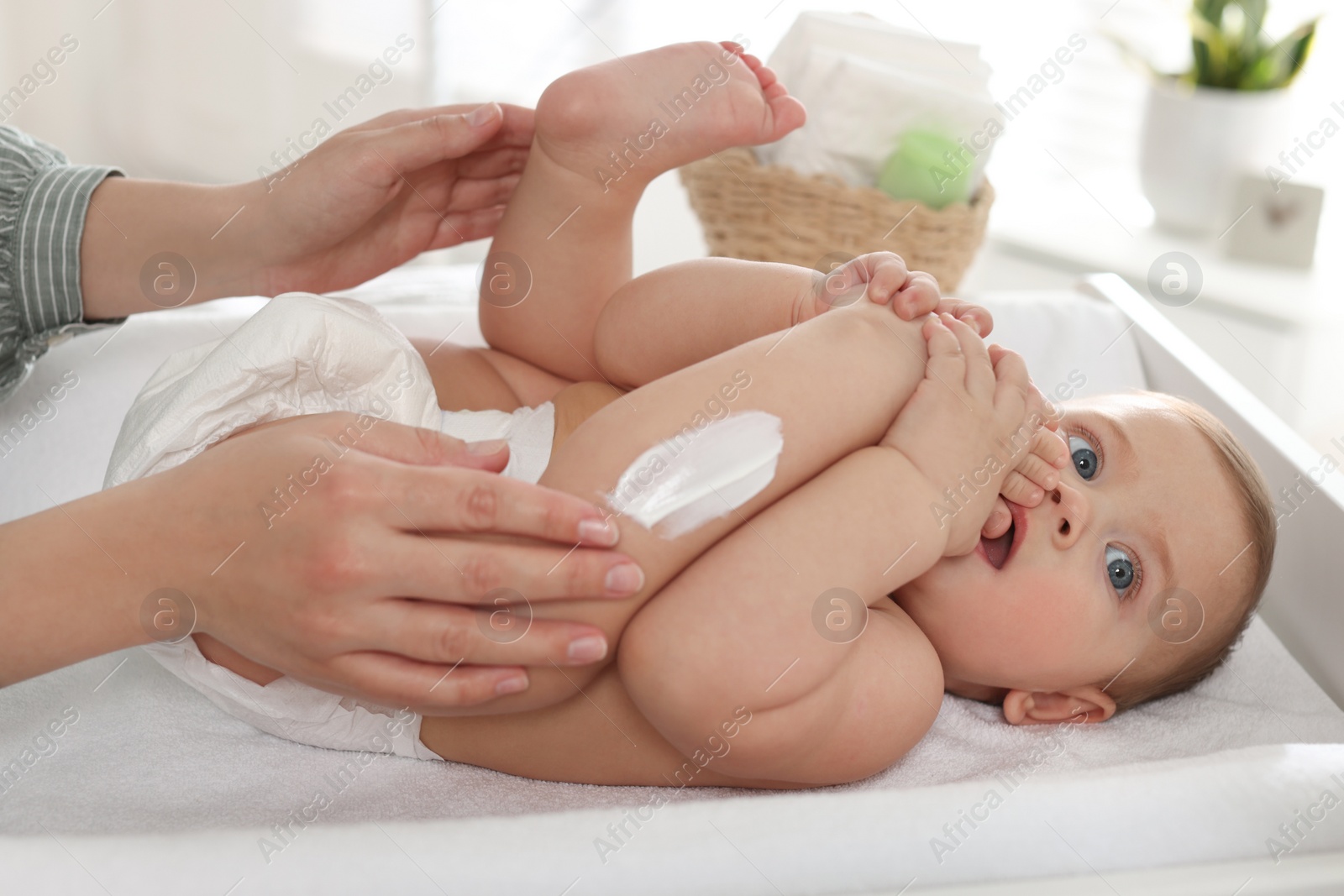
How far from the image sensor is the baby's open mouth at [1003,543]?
0.88 metres

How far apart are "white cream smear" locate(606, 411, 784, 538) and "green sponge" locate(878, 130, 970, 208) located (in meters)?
0.88

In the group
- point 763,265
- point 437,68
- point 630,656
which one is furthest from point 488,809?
point 437,68

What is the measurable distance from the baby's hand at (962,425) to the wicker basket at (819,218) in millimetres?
707

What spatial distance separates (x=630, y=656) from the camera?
28.6 inches

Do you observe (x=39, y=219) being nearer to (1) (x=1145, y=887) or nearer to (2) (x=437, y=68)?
(1) (x=1145, y=887)

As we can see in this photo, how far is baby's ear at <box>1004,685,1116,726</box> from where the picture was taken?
0.92 meters

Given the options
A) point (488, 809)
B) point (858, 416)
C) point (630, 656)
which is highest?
point (858, 416)

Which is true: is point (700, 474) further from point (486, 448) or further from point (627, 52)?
point (627, 52)

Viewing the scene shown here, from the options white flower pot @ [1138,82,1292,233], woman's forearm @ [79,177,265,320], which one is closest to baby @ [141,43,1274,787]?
woman's forearm @ [79,177,265,320]

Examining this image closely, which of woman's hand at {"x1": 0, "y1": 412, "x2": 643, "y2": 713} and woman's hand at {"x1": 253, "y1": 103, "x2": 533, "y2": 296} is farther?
woman's hand at {"x1": 253, "y1": 103, "x2": 533, "y2": 296}

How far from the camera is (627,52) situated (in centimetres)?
221

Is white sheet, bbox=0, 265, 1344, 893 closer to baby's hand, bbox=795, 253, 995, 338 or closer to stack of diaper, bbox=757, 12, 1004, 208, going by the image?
baby's hand, bbox=795, 253, 995, 338

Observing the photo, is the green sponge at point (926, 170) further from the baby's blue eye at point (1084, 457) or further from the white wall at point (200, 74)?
the white wall at point (200, 74)

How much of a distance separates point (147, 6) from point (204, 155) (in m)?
0.28
